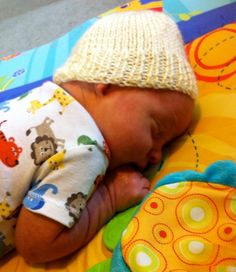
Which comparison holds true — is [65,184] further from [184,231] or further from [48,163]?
[184,231]

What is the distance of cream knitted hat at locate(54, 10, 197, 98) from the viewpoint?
2.48ft

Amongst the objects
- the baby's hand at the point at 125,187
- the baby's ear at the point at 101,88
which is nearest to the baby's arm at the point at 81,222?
the baby's hand at the point at 125,187

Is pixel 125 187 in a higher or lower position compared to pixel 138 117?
lower

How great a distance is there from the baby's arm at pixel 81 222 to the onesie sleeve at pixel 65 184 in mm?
18

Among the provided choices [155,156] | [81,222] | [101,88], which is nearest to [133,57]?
[101,88]

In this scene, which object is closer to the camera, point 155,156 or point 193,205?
point 193,205

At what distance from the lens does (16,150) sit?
0.71 metres

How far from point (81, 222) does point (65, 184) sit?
74 millimetres

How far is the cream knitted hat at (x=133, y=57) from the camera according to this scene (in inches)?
29.7

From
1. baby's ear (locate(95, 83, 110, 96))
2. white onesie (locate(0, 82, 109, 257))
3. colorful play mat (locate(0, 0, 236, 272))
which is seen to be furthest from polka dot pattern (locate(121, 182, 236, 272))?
baby's ear (locate(95, 83, 110, 96))

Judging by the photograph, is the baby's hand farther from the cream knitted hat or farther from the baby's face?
the cream knitted hat

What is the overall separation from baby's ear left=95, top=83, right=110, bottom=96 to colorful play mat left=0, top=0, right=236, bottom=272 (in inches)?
6.8

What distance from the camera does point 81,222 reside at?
71cm

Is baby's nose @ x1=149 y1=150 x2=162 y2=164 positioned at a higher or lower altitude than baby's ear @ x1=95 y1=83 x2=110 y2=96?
lower
